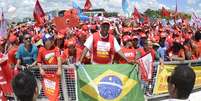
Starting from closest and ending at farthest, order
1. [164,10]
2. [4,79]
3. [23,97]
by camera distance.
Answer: [23,97], [4,79], [164,10]

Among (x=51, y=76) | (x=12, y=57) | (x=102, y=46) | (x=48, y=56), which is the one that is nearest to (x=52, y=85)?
(x=51, y=76)

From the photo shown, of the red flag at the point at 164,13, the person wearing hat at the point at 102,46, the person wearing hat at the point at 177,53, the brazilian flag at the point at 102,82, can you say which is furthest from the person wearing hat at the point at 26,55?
the red flag at the point at 164,13

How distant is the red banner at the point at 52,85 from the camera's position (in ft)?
34.1

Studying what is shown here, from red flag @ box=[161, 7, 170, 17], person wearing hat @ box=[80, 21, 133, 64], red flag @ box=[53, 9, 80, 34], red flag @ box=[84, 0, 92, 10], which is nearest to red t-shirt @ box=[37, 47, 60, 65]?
person wearing hat @ box=[80, 21, 133, 64]

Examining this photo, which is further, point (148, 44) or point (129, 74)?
point (148, 44)

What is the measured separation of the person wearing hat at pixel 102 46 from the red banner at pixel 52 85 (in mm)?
654

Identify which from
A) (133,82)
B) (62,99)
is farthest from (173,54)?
(62,99)

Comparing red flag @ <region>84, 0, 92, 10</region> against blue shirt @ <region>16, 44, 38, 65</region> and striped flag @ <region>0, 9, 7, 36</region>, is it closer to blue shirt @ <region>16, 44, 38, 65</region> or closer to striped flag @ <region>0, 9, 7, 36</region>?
striped flag @ <region>0, 9, 7, 36</region>

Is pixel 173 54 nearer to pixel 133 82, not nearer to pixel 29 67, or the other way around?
pixel 133 82

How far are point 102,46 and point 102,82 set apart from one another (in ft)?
2.26

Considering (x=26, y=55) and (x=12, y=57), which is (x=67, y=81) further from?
(x=12, y=57)

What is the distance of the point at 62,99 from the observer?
1056cm

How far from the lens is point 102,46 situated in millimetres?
10344

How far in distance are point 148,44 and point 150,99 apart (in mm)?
1632
